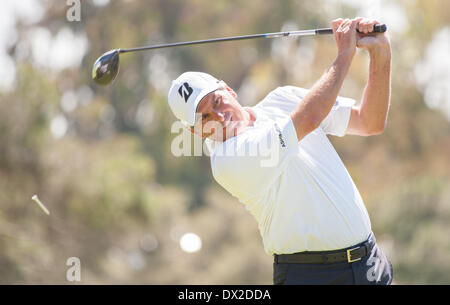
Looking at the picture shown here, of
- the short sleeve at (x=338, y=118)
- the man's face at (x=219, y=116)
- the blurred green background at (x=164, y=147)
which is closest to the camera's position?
the man's face at (x=219, y=116)

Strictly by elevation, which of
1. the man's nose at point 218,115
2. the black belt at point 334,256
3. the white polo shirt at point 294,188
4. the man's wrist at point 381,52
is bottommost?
the black belt at point 334,256

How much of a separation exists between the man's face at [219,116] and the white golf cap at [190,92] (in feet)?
0.07

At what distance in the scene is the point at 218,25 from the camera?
16.9 m

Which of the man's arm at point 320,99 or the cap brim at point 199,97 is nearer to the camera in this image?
the man's arm at point 320,99

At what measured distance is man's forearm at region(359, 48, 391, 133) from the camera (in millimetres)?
2662

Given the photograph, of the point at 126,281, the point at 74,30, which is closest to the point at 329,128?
the point at 126,281

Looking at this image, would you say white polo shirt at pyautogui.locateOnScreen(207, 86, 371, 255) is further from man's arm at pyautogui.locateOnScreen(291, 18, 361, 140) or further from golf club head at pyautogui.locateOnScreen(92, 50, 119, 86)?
golf club head at pyautogui.locateOnScreen(92, 50, 119, 86)

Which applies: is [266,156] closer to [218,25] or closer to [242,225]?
[242,225]

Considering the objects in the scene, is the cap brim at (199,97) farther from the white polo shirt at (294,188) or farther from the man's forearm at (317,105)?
the man's forearm at (317,105)

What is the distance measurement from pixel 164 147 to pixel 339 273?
13.3 metres

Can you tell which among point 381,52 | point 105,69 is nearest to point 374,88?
point 381,52

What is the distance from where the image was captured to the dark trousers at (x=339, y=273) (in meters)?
2.53

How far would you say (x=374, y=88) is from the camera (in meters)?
2.75

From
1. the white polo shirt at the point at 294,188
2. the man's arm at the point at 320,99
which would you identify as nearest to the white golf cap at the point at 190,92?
the white polo shirt at the point at 294,188
